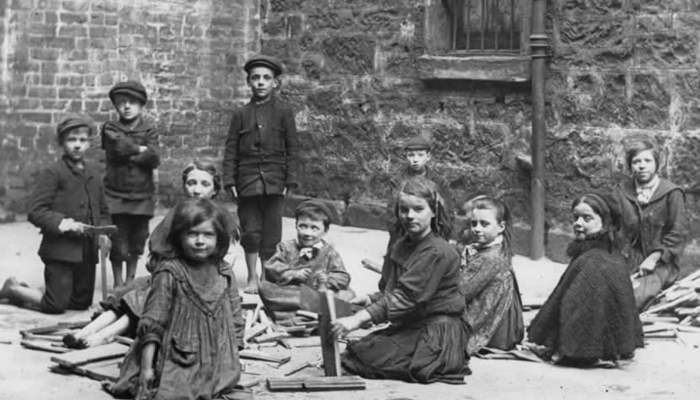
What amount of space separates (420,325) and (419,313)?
7 centimetres

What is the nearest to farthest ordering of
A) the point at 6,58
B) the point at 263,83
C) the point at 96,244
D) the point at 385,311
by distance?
the point at 385,311, the point at 96,244, the point at 263,83, the point at 6,58

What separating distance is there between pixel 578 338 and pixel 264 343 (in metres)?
1.79

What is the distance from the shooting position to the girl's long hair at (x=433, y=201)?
703 centimetres

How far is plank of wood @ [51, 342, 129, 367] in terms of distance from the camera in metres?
7.02

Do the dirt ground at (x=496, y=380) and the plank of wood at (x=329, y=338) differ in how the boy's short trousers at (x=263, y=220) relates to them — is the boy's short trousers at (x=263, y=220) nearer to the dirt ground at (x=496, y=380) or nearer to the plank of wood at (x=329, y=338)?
the dirt ground at (x=496, y=380)

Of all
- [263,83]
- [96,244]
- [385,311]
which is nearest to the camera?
[385,311]

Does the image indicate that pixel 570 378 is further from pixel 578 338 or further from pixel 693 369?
pixel 693 369

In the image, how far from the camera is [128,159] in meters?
9.53

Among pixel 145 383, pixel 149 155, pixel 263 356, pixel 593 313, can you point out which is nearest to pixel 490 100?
pixel 149 155

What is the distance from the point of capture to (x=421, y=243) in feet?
23.3

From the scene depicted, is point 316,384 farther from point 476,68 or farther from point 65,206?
point 476,68

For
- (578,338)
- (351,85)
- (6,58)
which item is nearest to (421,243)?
(578,338)

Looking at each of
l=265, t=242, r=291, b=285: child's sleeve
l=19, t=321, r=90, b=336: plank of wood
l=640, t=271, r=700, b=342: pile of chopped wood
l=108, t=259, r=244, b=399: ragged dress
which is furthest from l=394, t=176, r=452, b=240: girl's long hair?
l=19, t=321, r=90, b=336: plank of wood

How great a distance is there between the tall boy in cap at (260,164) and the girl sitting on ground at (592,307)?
2801mm
